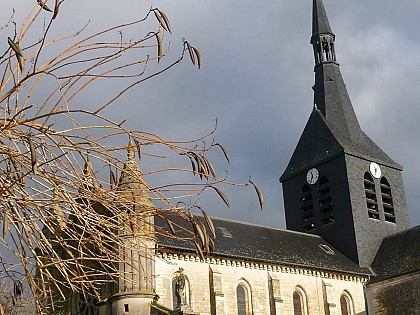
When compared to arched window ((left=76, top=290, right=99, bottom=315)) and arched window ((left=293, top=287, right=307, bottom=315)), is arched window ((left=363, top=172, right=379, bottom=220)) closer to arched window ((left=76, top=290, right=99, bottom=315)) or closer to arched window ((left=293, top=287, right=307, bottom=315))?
arched window ((left=293, top=287, right=307, bottom=315))

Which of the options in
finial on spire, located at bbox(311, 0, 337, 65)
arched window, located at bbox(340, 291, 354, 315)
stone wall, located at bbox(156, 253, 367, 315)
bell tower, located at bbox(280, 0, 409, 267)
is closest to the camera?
stone wall, located at bbox(156, 253, 367, 315)

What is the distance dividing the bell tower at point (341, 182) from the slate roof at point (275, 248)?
1444 millimetres

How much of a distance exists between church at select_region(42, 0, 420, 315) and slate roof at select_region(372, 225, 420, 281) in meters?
0.07

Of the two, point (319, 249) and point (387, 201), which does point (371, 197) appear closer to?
point (387, 201)

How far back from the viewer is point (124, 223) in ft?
13.7

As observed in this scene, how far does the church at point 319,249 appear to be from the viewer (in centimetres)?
2506

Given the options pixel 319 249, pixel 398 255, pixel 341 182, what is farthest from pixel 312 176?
pixel 398 255

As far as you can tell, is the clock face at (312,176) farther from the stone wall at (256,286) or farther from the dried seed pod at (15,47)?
the dried seed pod at (15,47)

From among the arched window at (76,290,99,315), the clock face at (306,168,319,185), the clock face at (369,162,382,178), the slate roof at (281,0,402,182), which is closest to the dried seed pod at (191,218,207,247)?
the arched window at (76,290,99,315)

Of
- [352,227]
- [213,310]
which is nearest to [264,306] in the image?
[213,310]

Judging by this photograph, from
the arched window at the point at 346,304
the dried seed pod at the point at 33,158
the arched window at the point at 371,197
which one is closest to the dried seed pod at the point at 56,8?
the dried seed pod at the point at 33,158

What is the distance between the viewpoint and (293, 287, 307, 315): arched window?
28453 mm

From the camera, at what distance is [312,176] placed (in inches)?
1404

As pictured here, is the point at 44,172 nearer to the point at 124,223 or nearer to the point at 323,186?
the point at 124,223
